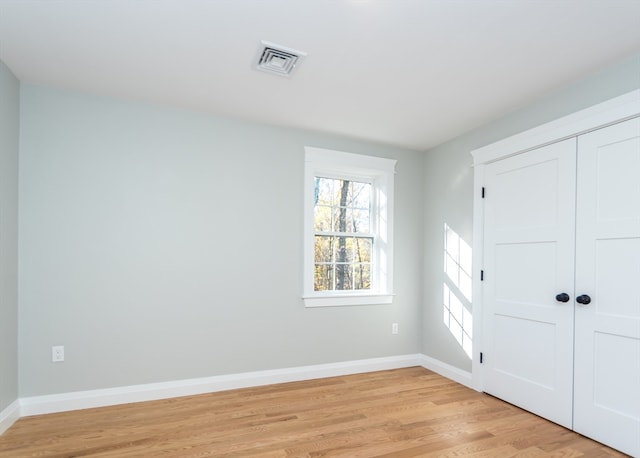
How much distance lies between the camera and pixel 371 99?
9.82 ft

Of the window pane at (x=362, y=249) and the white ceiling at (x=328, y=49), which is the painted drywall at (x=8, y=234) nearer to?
the white ceiling at (x=328, y=49)

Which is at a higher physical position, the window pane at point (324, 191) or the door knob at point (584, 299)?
the window pane at point (324, 191)

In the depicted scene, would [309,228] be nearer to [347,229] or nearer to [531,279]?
[347,229]

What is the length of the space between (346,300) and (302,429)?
1510 millimetres

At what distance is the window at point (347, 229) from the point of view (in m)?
3.78

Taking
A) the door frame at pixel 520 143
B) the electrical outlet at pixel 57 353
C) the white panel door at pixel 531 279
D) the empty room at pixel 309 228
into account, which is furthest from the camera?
the electrical outlet at pixel 57 353

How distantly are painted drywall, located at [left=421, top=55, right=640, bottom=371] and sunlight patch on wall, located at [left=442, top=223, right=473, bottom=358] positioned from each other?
0.06 metres

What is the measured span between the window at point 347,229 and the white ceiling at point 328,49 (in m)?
0.82

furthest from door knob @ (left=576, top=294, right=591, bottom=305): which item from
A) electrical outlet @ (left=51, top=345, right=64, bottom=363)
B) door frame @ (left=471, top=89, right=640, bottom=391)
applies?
electrical outlet @ (left=51, top=345, right=64, bottom=363)

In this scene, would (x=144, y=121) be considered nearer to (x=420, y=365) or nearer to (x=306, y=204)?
(x=306, y=204)

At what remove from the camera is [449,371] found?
3773 millimetres

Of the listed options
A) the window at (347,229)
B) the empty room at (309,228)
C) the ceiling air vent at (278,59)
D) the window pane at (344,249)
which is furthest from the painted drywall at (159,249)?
the ceiling air vent at (278,59)

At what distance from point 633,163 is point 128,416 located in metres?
3.97

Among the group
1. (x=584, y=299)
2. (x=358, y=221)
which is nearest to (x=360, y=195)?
(x=358, y=221)
